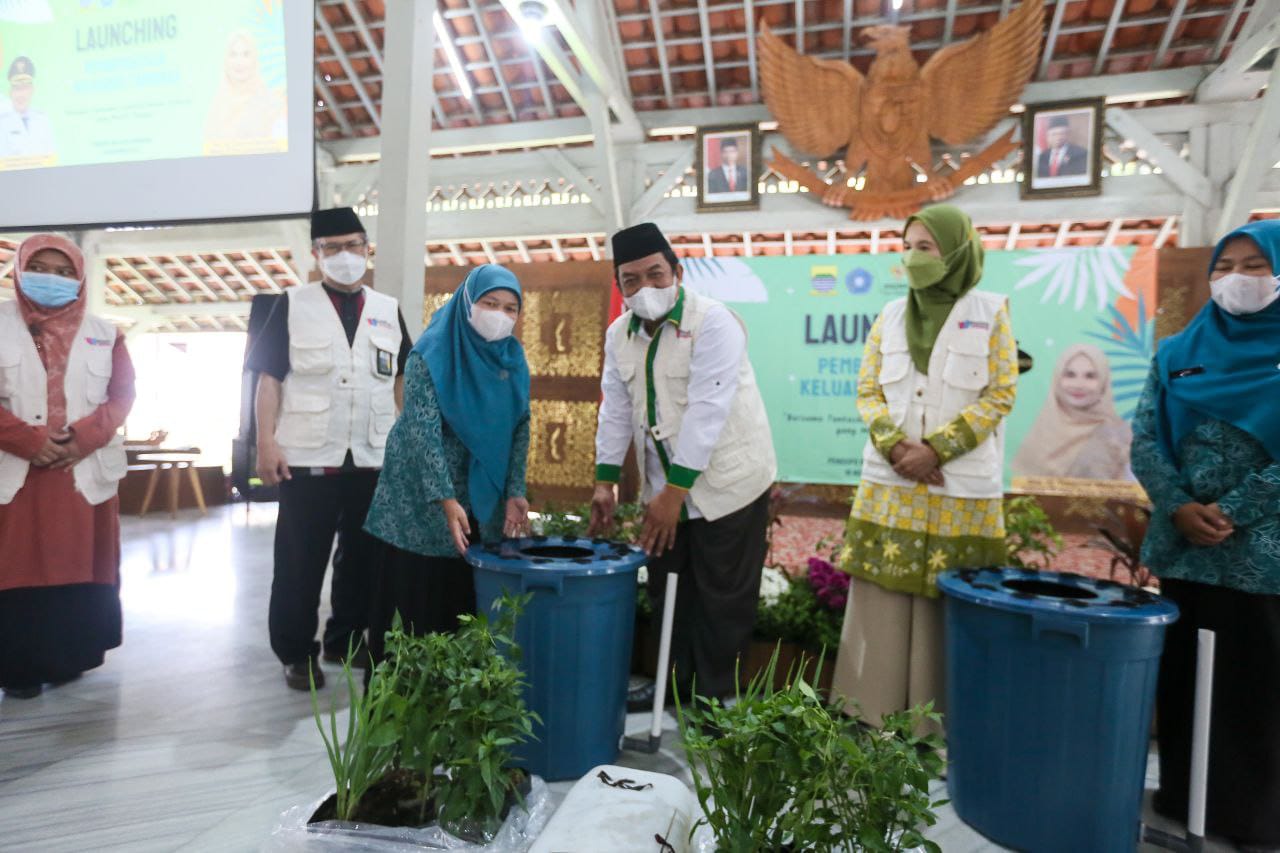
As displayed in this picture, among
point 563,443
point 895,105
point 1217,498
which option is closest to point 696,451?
point 1217,498

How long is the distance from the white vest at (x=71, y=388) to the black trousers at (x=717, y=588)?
5.86 feet

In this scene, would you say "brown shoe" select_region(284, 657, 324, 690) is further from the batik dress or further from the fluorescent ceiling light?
the fluorescent ceiling light

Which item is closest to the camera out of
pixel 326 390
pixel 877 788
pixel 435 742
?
pixel 877 788

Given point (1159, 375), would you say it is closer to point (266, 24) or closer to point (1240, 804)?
point (1240, 804)

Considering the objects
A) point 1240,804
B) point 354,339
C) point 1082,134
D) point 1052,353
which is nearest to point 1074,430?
point 1052,353

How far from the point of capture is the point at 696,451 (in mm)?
1794

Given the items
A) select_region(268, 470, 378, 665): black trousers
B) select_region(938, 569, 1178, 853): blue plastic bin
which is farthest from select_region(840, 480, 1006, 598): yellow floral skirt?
select_region(268, 470, 378, 665): black trousers

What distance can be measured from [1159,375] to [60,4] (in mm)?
4524

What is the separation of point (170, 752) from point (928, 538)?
2.01m

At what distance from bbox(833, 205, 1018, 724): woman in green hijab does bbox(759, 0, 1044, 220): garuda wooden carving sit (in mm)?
4500

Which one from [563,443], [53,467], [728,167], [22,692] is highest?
[728,167]

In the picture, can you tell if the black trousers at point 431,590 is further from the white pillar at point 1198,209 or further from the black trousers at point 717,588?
the white pillar at point 1198,209

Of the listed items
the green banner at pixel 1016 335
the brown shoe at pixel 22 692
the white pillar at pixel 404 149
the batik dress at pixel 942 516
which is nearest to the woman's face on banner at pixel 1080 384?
the green banner at pixel 1016 335

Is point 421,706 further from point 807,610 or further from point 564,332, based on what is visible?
point 564,332
